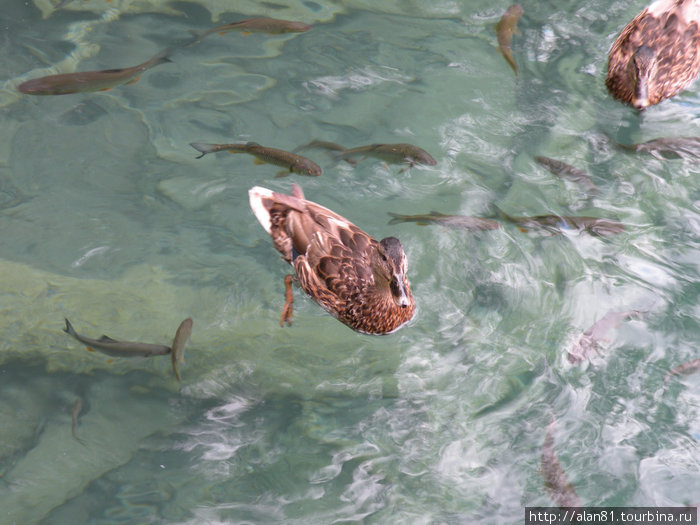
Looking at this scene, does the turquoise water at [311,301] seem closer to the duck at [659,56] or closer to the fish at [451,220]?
the fish at [451,220]

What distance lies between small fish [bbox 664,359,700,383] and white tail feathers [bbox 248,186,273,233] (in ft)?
9.36

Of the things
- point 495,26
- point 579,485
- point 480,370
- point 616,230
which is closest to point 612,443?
point 579,485

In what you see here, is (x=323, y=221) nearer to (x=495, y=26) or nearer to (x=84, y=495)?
(x=84, y=495)

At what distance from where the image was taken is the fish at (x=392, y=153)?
4801 mm

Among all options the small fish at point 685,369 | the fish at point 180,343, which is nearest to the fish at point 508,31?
the small fish at point 685,369

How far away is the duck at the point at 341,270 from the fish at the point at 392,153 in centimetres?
77

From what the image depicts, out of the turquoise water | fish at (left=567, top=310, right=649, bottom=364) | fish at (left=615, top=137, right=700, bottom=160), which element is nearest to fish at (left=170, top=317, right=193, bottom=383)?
the turquoise water

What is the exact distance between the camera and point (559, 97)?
18.8 ft

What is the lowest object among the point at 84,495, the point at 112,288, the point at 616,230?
the point at 84,495

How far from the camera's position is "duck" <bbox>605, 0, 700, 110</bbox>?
17.4ft

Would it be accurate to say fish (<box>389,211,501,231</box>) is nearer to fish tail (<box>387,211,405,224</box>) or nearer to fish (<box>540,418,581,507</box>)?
fish tail (<box>387,211,405,224</box>)

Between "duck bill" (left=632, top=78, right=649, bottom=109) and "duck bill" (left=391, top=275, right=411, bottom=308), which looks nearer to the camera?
"duck bill" (left=391, top=275, right=411, bottom=308)

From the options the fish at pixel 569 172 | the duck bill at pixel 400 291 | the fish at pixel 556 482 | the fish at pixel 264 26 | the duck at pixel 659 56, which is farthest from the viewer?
the fish at pixel 264 26

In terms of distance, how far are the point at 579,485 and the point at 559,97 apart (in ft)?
11.6
